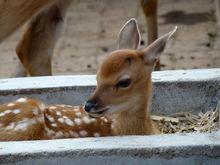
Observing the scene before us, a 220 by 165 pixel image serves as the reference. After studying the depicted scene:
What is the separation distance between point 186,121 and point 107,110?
68 centimetres

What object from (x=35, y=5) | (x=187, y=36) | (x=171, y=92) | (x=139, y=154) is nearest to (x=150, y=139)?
(x=139, y=154)

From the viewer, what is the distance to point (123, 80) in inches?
156

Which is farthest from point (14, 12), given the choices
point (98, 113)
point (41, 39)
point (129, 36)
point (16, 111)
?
point (98, 113)

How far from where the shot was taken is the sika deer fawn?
394 cm

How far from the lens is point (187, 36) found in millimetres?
7852

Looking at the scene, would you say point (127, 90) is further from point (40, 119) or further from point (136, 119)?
point (40, 119)

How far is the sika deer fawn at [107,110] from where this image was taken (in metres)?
3.94

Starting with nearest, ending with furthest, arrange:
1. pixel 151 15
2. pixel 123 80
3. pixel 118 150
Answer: pixel 118 150 < pixel 123 80 < pixel 151 15

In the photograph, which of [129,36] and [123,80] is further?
[129,36]

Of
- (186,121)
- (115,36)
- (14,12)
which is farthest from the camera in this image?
(115,36)

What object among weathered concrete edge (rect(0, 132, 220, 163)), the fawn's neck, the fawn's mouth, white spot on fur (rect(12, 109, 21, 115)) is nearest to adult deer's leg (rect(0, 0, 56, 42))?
white spot on fur (rect(12, 109, 21, 115))

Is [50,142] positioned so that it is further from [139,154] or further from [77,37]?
[77,37]

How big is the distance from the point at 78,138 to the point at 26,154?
0.85ft

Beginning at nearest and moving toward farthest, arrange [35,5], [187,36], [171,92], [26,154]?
[26,154], [171,92], [35,5], [187,36]
